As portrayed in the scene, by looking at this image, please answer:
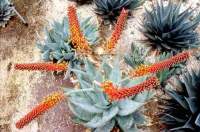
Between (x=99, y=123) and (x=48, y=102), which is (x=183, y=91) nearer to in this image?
(x=99, y=123)

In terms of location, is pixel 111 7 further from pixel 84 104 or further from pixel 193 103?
pixel 193 103

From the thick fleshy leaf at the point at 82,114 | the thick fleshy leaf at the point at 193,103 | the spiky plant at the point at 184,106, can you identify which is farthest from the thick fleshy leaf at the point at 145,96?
the thick fleshy leaf at the point at 82,114

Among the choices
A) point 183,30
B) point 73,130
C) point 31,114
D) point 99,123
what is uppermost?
point 183,30

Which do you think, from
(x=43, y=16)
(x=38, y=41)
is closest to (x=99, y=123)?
(x=38, y=41)

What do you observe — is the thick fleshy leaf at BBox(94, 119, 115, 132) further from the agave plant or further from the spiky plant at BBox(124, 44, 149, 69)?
the agave plant

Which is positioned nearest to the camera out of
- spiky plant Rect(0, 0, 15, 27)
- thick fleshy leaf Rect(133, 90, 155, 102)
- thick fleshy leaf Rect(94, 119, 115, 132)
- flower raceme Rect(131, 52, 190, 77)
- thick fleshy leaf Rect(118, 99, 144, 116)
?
flower raceme Rect(131, 52, 190, 77)

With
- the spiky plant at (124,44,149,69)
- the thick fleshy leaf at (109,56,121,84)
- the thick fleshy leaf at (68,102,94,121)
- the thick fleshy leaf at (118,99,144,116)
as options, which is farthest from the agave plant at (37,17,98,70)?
the thick fleshy leaf at (118,99,144,116)

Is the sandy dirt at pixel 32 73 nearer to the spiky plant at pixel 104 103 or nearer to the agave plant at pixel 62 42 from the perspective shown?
the agave plant at pixel 62 42
